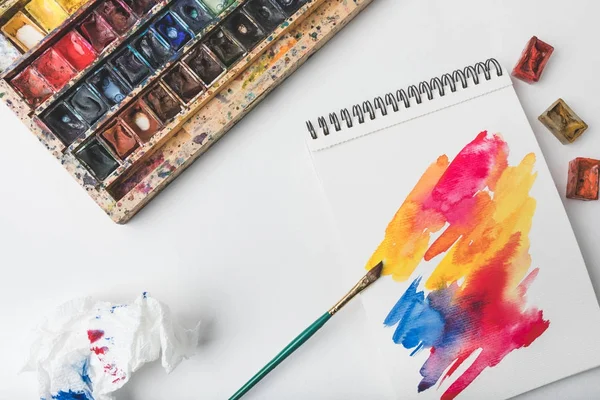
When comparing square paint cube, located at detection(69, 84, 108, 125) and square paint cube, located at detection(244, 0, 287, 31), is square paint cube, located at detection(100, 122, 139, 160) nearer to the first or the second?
square paint cube, located at detection(69, 84, 108, 125)

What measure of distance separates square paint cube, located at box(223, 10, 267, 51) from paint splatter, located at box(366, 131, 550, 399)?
13.5 inches

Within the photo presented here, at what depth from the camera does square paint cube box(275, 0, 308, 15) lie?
0.90 m

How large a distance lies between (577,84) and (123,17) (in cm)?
74

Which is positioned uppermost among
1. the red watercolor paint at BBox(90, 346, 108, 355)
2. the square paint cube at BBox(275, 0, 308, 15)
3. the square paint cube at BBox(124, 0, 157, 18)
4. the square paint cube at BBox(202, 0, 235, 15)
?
the square paint cube at BBox(124, 0, 157, 18)

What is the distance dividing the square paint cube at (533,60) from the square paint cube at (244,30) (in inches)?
16.4

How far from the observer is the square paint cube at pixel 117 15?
2.90 ft

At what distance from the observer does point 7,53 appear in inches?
34.7

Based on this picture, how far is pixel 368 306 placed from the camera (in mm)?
921

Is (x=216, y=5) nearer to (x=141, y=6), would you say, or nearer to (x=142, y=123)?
(x=141, y=6)

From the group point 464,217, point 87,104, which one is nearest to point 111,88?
point 87,104

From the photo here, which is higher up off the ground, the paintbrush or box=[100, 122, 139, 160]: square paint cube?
box=[100, 122, 139, 160]: square paint cube

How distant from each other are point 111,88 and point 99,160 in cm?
11

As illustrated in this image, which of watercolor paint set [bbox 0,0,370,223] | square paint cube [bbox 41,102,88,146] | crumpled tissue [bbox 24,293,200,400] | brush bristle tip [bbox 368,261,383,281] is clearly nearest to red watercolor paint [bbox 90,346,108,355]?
crumpled tissue [bbox 24,293,200,400]

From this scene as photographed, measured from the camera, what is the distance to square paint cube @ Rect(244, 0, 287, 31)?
91 cm
